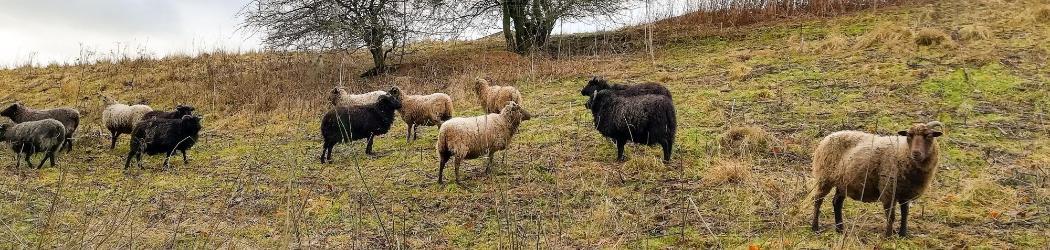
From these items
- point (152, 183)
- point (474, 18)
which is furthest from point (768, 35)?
point (152, 183)

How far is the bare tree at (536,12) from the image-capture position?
787 inches

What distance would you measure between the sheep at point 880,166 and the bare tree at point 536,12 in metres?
14.3

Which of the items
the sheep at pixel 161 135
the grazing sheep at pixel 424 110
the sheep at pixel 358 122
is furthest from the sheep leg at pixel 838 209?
the sheep at pixel 161 135

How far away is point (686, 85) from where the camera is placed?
14.3 meters

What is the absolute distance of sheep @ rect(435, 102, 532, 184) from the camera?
315 inches

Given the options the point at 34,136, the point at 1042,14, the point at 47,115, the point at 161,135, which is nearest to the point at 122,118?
the point at 47,115

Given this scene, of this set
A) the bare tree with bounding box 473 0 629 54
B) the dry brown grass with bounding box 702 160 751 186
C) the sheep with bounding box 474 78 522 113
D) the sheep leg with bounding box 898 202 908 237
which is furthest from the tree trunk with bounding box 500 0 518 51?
the sheep leg with bounding box 898 202 908 237

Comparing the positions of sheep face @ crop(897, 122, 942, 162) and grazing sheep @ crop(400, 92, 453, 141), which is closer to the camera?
sheep face @ crop(897, 122, 942, 162)

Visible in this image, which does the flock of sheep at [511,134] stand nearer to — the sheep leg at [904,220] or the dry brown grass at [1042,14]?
the sheep leg at [904,220]

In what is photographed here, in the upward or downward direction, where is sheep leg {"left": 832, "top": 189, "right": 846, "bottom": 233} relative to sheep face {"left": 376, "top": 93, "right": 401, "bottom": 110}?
downward

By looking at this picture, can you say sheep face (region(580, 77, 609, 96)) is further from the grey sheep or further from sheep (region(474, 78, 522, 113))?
the grey sheep

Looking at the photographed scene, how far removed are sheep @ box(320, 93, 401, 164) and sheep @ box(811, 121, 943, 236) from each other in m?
6.14

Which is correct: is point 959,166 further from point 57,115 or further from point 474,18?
point 474,18

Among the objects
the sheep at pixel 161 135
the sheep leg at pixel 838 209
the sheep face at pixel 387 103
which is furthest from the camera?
the sheep face at pixel 387 103
